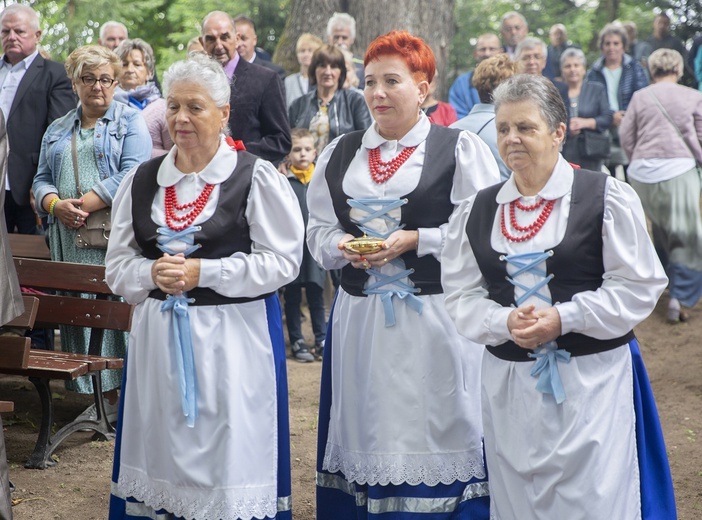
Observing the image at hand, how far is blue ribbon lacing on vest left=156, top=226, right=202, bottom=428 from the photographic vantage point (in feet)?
12.8

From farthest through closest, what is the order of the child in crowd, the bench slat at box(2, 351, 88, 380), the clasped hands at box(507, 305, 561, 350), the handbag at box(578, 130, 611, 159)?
the handbag at box(578, 130, 611, 159) < the child in crowd < the bench slat at box(2, 351, 88, 380) < the clasped hands at box(507, 305, 561, 350)

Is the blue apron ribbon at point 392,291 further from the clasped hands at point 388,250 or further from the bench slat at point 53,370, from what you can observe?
the bench slat at point 53,370

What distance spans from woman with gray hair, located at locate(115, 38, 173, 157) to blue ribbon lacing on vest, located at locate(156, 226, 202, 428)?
302 cm

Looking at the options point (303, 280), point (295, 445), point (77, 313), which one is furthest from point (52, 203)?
point (303, 280)

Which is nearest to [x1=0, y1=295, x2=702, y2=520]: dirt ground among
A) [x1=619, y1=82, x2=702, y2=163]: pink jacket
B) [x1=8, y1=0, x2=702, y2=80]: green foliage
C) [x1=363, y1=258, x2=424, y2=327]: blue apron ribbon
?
[x1=363, y1=258, x2=424, y2=327]: blue apron ribbon

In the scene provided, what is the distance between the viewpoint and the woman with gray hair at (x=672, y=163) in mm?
9188

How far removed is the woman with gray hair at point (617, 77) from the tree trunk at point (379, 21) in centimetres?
182

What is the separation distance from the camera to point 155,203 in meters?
4.10

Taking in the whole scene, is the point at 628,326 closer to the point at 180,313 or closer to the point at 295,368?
the point at 180,313

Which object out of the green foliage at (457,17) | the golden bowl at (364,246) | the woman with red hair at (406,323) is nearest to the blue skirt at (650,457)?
the woman with red hair at (406,323)

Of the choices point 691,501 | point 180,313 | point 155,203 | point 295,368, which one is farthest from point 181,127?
point 295,368

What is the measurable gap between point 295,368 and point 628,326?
4727mm

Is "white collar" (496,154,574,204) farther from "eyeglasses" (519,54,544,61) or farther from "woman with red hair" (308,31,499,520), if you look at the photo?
"eyeglasses" (519,54,544,61)

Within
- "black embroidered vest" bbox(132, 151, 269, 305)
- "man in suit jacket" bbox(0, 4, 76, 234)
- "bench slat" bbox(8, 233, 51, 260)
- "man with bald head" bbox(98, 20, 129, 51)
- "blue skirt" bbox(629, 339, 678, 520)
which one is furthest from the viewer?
"man with bald head" bbox(98, 20, 129, 51)
